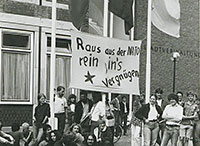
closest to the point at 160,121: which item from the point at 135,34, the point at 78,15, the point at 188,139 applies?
the point at 188,139

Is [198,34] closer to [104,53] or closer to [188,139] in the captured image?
[188,139]

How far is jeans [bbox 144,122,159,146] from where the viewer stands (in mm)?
13241

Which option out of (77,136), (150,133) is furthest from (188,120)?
(77,136)

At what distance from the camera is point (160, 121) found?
44.4 feet

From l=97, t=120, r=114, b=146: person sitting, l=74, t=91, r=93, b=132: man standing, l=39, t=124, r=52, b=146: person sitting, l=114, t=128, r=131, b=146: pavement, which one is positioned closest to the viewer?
l=39, t=124, r=52, b=146: person sitting

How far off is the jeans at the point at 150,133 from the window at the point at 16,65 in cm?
616

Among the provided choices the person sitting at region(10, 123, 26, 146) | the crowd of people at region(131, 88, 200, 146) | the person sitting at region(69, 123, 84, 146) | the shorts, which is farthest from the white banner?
the shorts

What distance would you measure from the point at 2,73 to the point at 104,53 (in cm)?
630

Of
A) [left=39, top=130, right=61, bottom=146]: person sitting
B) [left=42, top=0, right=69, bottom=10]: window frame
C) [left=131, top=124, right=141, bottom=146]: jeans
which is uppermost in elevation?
[left=42, top=0, right=69, bottom=10]: window frame

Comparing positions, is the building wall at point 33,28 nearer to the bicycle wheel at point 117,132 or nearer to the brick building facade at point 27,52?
the brick building facade at point 27,52

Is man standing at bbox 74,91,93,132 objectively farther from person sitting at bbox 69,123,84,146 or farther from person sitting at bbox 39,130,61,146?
person sitting at bbox 39,130,61,146

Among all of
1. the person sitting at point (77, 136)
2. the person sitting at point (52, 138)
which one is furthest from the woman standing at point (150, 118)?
the person sitting at point (52, 138)

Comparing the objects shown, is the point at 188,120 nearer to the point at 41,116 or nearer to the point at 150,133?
the point at 150,133

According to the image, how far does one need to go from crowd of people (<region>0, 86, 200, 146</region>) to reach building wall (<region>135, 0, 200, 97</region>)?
29.6ft
